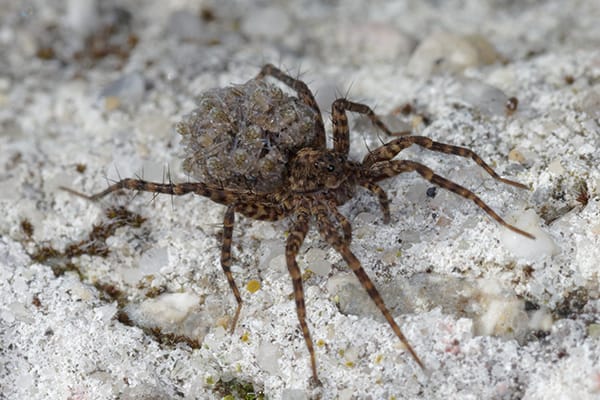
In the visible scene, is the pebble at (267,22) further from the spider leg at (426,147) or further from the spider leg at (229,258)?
the spider leg at (229,258)

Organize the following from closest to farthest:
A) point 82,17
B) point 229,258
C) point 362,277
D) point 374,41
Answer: point 362,277 → point 229,258 → point 374,41 → point 82,17

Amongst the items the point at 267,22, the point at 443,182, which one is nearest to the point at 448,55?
the point at 267,22

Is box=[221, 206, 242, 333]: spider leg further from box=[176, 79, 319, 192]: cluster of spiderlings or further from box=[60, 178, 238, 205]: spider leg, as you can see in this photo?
box=[176, 79, 319, 192]: cluster of spiderlings

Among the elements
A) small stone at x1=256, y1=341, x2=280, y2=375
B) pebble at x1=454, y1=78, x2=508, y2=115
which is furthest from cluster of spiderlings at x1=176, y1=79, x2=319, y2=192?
pebble at x1=454, y1=78, x2=508, y2=115

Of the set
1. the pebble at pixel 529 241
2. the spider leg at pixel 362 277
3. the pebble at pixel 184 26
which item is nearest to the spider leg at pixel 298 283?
the spider leg at pixel 362 277

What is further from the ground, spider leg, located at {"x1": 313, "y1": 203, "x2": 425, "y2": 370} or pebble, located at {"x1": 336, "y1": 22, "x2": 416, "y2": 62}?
pebble, located at {"x1": 336, "y1": 22, "x2": 416, "y2": 62}

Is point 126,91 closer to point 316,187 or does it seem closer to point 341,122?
point 341,122
